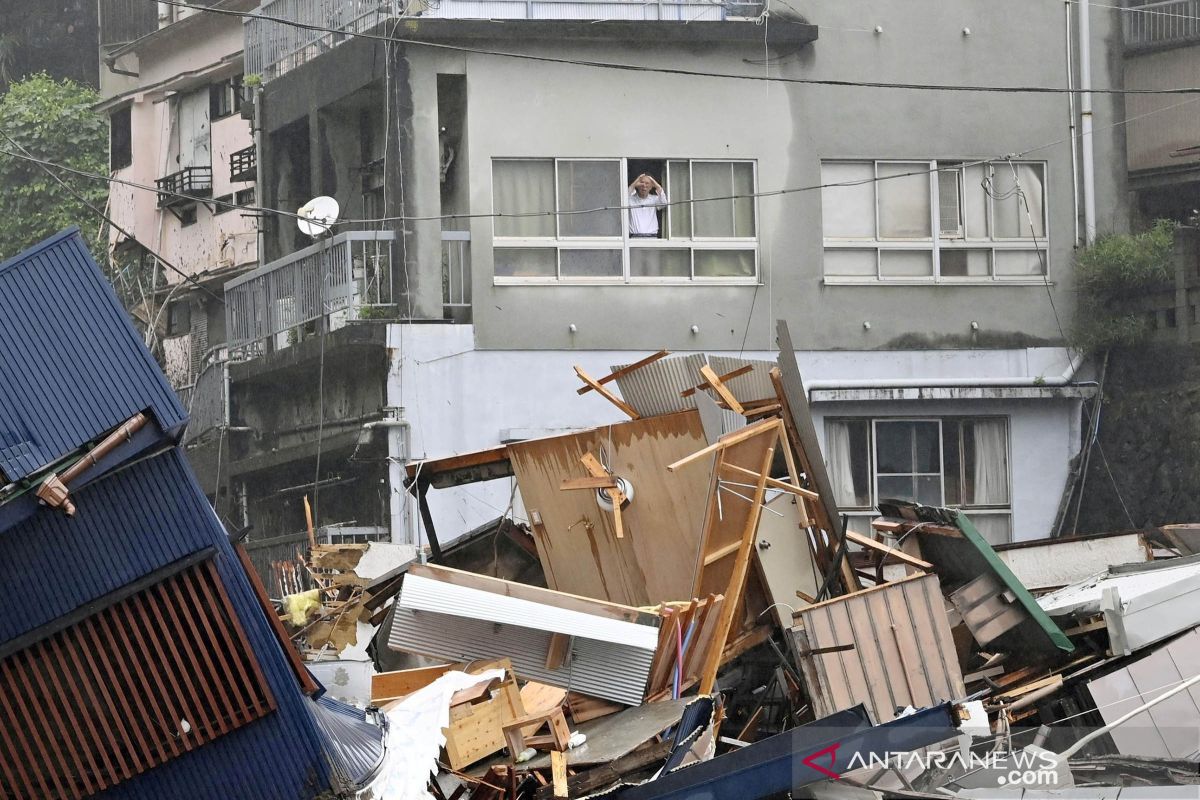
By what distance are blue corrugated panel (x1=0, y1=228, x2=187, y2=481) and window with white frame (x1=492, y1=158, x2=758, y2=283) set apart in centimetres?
1186

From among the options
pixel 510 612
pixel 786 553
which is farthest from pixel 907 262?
pixel 510 612

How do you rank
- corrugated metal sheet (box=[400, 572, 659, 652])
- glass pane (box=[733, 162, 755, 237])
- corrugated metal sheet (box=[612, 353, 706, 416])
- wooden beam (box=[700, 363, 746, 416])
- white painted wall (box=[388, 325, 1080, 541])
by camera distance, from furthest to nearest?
glass pane (box=[733, 162, 755, 237]) → white painted wall (box=[388, 325, 1080, 541]) → corrugated metal sheet (box=[612, 353, 706, 416]) → wooden beam (box=[700, 363, 746, 416]) → corrugated metal sheet (box=[400, 572, 659, 652])

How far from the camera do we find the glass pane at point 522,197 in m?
20.7

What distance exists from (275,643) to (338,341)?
463 inches

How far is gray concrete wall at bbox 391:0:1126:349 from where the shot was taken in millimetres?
20672

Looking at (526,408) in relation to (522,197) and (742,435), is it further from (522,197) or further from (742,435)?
(742,435)

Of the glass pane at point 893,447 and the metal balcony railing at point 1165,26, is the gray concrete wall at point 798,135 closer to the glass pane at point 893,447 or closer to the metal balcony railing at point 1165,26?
the glass pane at point 893,447

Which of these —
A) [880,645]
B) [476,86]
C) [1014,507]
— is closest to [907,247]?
[1014,507]

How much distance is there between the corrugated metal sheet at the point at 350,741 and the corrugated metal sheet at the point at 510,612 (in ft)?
3.10

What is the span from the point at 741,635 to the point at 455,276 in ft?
34.1

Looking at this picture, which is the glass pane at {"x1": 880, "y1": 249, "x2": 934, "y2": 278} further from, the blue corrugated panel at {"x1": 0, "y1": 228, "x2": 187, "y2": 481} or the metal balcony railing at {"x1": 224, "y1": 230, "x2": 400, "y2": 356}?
the blue corrugated panel at {"x1": 0, "y1": 228, "x2": 187, "y2": 481}

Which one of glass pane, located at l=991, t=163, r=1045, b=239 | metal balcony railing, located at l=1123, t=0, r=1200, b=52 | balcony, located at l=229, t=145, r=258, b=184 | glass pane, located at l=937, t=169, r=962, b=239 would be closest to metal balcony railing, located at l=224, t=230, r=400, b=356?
balcony, located at l=229, t=145, r=258, b=184

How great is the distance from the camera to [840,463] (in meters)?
20.6

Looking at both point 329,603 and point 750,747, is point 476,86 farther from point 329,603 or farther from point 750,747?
point 750,747
